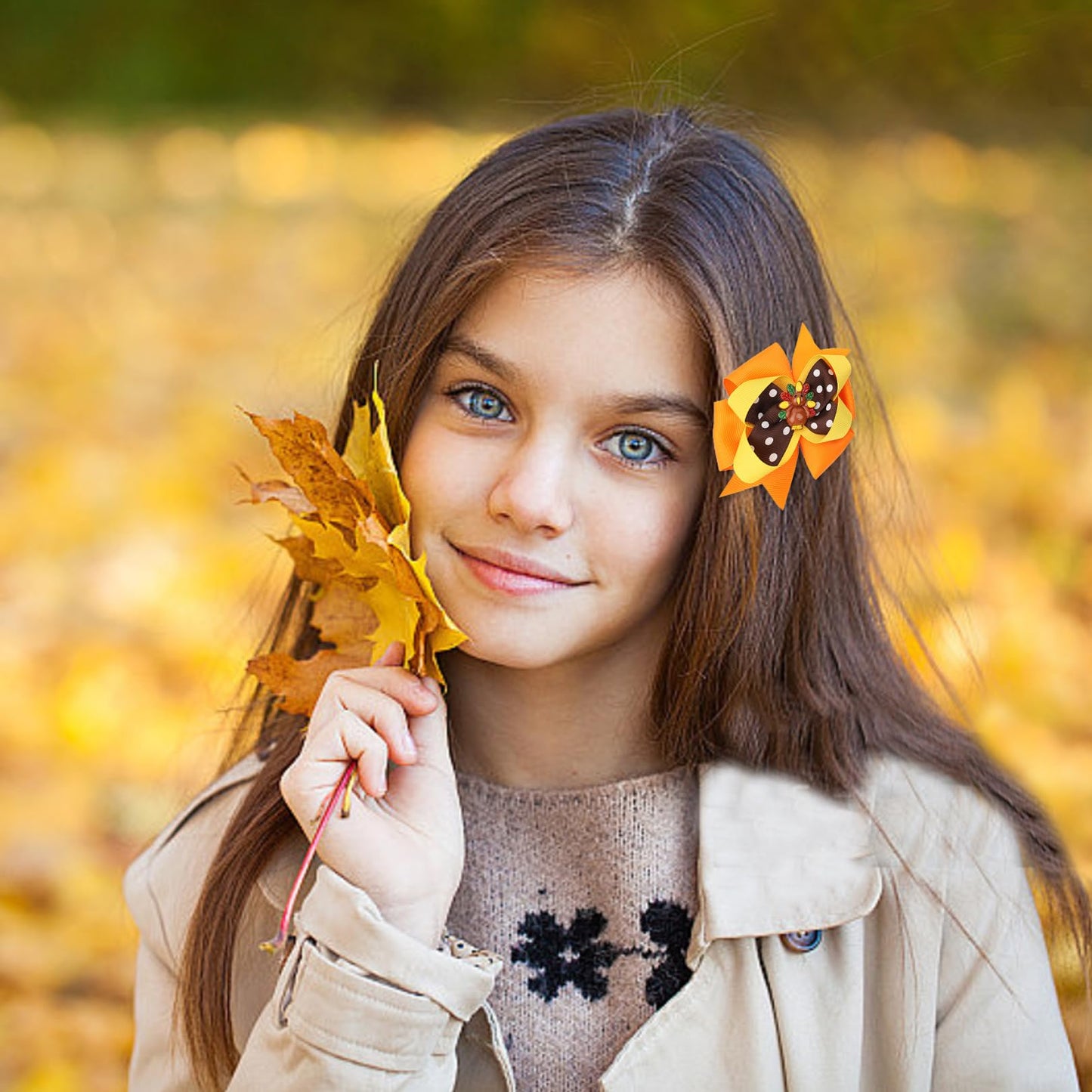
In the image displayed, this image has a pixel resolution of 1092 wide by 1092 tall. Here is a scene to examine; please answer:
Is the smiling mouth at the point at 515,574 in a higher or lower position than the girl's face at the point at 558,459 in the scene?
lower

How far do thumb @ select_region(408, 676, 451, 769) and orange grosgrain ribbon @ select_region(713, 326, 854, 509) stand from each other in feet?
1.12

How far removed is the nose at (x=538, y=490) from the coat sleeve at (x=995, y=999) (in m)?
0.53

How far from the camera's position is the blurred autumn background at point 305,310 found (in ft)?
8.04

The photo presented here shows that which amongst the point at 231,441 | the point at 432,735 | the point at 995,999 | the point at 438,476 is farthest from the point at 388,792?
the point at 231,441

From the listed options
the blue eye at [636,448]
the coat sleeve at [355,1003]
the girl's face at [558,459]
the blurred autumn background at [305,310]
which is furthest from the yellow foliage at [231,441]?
the coat sleeve at [355,1003]

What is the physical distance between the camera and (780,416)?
1436 millimetres

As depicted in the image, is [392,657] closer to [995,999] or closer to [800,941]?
[800,941]

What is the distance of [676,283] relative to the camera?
57.4 inches

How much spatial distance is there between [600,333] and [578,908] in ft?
1.84

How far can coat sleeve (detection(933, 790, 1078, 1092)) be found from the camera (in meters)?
1.49

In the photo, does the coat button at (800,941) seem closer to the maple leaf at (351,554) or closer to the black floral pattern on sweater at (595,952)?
the black floral pattern on sweater at (595,952)

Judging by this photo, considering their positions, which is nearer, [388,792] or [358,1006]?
[358,1006]

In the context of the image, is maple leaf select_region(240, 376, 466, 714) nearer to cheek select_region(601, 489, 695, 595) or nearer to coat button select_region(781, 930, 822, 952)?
cheek select_region(601, 489, 695, 595)

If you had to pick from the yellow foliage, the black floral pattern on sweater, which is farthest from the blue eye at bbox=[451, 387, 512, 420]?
the black floral pattern on sweater
